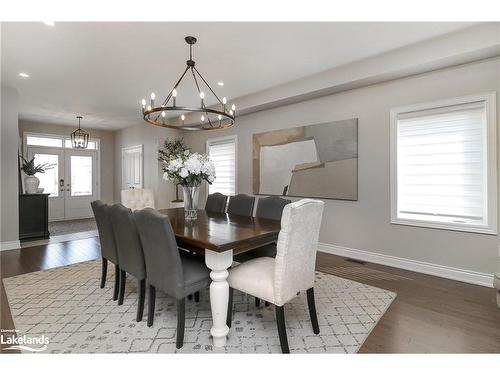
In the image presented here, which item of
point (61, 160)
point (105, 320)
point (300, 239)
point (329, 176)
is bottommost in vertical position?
point (105, 320)

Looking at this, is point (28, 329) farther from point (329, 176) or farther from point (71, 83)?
point (329, 176)

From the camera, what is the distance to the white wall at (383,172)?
2850 millimetres

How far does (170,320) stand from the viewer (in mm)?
2217

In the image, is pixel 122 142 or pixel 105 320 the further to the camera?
pixel 122 142

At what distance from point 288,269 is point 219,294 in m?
0.54

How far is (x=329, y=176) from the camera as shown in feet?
13.1

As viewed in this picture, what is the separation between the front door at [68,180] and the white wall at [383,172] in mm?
6231

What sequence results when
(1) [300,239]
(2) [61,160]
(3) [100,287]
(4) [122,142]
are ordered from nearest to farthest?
(1) [300,239], (3) [100,287], (2) [61,160], (4) [122,142]

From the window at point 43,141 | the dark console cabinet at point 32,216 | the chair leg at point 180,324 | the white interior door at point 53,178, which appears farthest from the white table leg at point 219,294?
the window at point 43,141

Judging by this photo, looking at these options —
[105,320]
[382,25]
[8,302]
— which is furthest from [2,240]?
[382,25]

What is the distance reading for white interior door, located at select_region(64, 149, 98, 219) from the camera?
740 centimetres

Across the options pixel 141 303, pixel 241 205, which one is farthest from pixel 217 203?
pixel 141 303
